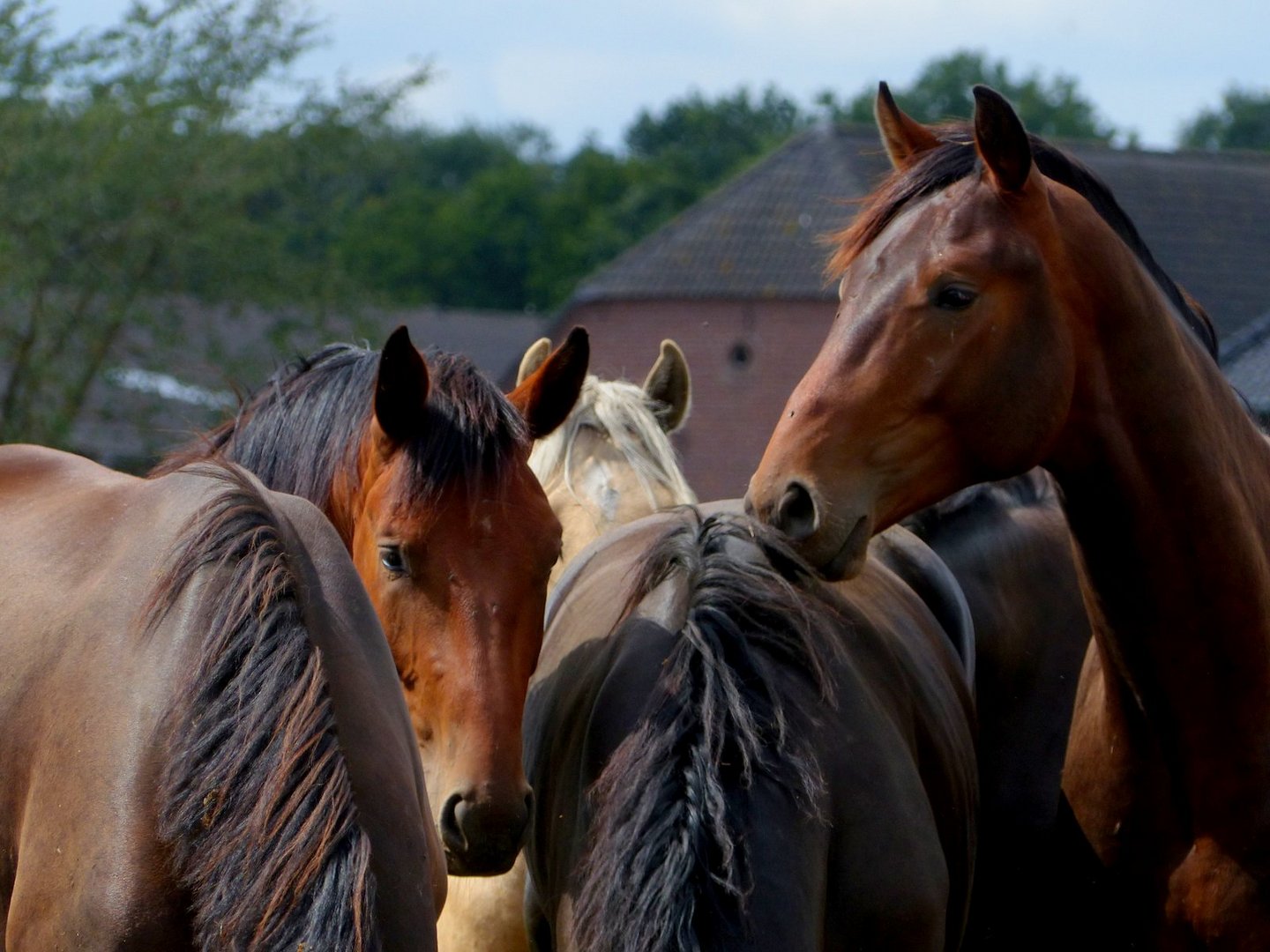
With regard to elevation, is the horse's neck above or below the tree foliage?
above

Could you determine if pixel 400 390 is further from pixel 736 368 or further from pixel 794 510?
pixel 736 368

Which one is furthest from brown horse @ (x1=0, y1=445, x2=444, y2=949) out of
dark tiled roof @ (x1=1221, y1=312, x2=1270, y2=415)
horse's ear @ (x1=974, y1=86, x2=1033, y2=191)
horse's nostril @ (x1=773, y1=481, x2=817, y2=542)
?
dark tiled roof @ (x1=1221, y1=312, x2=1270, y2=415)

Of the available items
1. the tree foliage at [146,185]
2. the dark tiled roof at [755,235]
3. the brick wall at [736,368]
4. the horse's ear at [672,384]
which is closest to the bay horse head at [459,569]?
the horse's ear at [672,384]

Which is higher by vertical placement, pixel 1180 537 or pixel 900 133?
pixel 900 133

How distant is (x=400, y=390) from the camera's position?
9.50 ft

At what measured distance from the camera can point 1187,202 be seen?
102 ft

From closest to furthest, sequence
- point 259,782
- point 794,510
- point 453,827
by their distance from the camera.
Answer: point 259,782 < point 453,827 < point 794,510

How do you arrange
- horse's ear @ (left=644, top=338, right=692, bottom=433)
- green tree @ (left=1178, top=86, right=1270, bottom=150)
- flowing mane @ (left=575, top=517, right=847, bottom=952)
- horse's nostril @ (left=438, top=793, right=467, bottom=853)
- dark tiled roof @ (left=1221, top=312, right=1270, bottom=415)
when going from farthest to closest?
green tree @ (left=1178, top=86, right=1270, bottom=150) < dark tiled roof @ (left=1221, top=312, right=1270, bottom=415) < horse's ear @ (left=644, top=338, right=692, bottom=433) < horse's nostril @ (left=438, top=793, right=467, bottom=853) < flowing mane @ (left=575, top=517, right=847, bottom=952)

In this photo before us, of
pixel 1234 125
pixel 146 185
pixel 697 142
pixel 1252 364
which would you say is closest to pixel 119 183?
pixel 146 185

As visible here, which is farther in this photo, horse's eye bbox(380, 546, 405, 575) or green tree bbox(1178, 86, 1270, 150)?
green tree bbox(1178, 86, 1270, 150)

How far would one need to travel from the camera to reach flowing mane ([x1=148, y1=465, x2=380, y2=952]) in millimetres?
1844

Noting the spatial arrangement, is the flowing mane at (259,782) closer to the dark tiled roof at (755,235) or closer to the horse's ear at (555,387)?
the horse's ear at (555,387)

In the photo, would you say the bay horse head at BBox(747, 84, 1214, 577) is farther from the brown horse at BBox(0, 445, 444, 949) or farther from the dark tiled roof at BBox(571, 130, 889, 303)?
the dark tiled roof at BBox(571, 130, 889, 303)

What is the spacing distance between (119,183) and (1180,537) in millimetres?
15335
